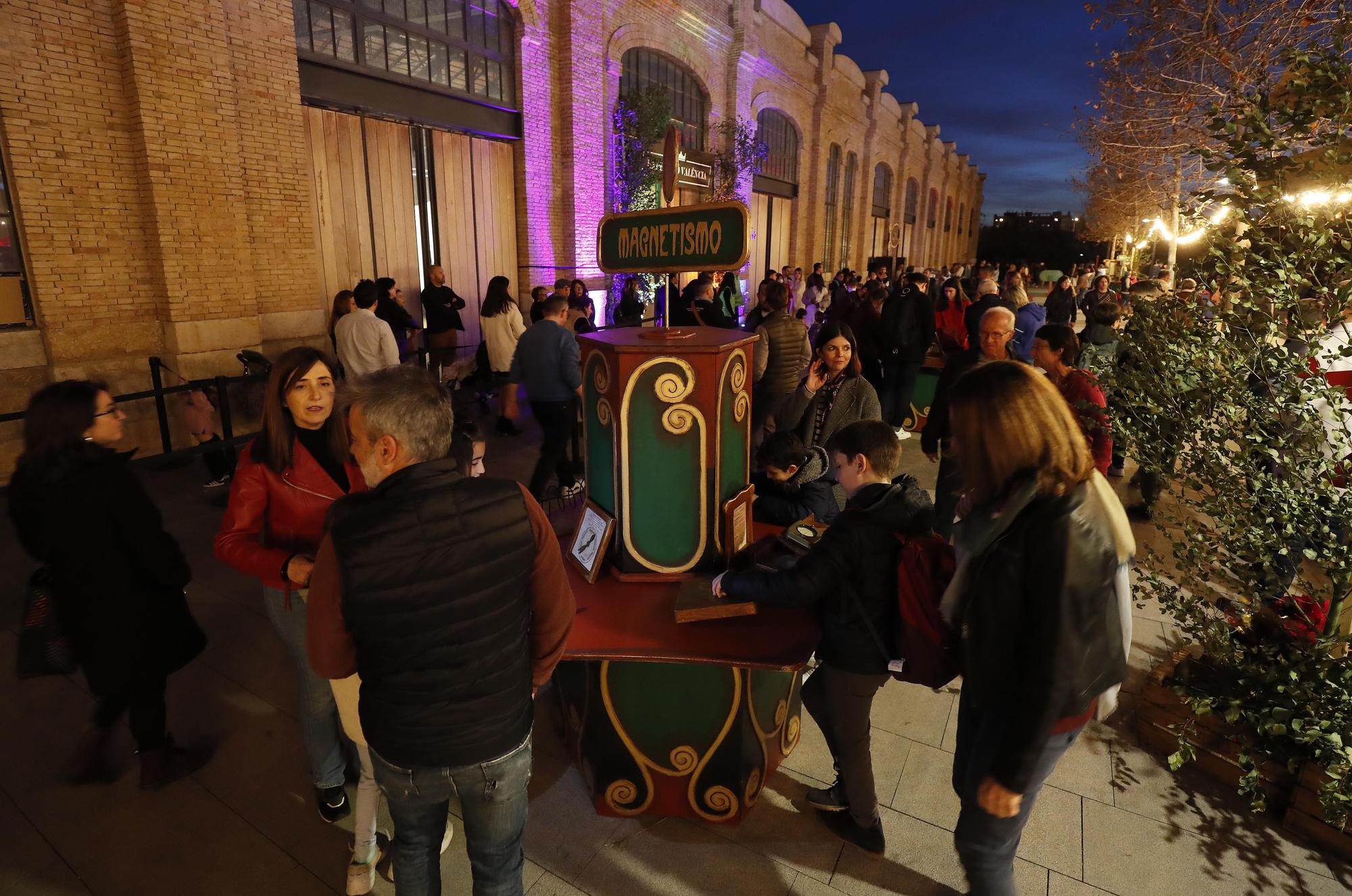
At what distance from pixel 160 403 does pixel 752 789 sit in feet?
21.6

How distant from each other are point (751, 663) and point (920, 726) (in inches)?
60.0

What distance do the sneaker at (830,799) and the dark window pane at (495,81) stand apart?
11.3 meters

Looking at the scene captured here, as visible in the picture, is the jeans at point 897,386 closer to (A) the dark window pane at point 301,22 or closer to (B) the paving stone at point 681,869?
(B) the paving stone at point 681,869

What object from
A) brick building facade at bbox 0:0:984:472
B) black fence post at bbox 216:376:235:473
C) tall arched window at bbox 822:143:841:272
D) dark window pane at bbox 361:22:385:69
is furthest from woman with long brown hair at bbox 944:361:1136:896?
tall arched window at bbox 822:143:841:272

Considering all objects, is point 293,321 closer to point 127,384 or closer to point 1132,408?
point 127,384

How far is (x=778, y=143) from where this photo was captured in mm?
20844

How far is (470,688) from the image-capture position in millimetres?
1791

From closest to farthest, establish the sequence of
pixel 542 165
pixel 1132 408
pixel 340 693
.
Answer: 1. pixel 340 693
2. pixel 1132 408
3. pixel 542 165

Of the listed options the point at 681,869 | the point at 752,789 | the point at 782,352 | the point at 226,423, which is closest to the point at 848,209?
the point at 782,352

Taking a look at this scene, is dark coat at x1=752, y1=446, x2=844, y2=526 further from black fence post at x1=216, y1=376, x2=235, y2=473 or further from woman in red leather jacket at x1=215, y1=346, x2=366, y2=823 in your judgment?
black fence post at x1=216, y1=376, x2=235, y2=473

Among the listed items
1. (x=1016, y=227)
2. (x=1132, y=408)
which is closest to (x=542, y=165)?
(x=1132, y=408)

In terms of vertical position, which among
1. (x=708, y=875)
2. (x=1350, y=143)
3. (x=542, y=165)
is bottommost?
(x=708, y=875)

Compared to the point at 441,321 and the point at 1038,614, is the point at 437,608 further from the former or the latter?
the point at 441,321

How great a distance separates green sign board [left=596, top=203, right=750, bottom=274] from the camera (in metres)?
2.63
